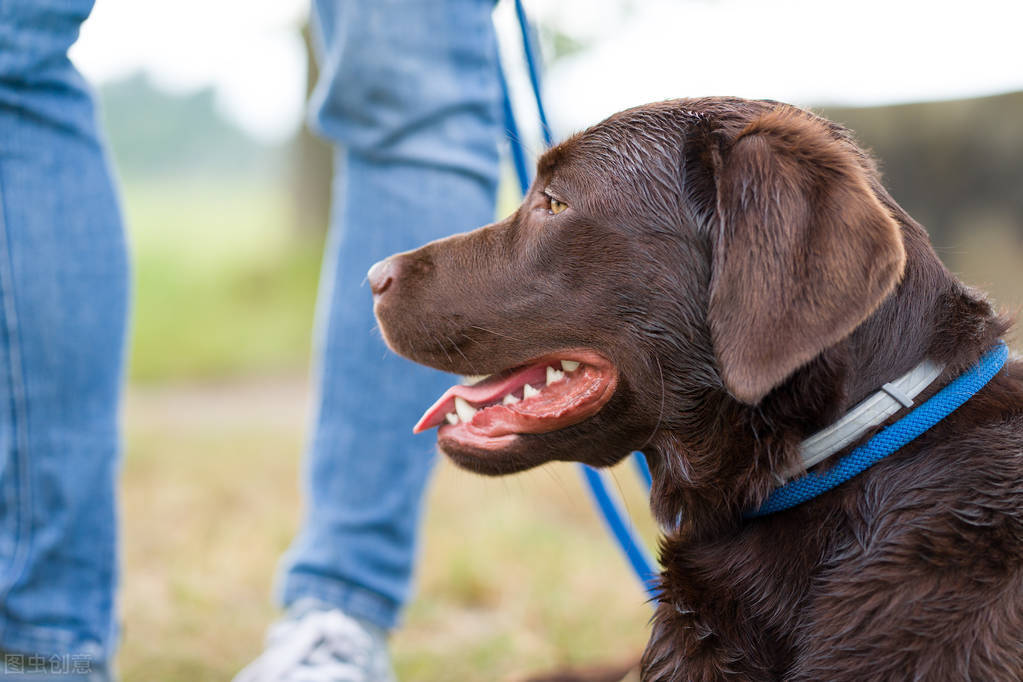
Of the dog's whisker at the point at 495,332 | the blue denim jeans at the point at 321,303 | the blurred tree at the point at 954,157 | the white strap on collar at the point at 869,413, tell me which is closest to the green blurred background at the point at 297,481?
the blurred tree at the point at 954,157

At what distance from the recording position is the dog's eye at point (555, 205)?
6.61ft

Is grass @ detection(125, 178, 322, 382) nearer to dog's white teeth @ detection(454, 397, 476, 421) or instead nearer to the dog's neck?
dog's white teeth @ detection(454, 397, 476, 421)

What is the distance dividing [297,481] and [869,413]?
3801 millimetres

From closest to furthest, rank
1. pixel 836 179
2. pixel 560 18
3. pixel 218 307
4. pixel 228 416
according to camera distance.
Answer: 1. pixel 836 179
2. pixel 228 416
3. pixel 560 18
4. pixel 218 307

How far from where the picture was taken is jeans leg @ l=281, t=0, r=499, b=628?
241 cm

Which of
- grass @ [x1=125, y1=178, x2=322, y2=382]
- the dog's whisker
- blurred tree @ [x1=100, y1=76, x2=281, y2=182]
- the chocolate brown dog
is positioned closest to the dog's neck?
the chocolate brown dog

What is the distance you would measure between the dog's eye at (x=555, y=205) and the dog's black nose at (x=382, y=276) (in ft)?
1.26

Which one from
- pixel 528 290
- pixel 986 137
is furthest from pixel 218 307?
pixel 528 290

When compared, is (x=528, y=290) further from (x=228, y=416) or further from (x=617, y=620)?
(x=228, y=416)

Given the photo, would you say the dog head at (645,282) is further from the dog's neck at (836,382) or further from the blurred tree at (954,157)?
the blurred tree at (954,157)

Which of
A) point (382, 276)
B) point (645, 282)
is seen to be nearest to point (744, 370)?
point (645, 282)

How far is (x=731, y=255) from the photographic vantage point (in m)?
1.67

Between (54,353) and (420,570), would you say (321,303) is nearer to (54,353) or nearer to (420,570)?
(54,353)

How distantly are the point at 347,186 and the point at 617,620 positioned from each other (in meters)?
1.69
